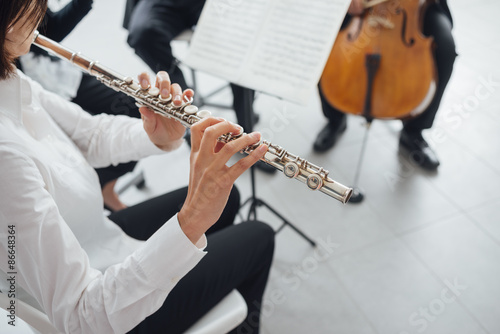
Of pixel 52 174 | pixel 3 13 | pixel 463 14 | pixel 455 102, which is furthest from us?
pixel 463 14

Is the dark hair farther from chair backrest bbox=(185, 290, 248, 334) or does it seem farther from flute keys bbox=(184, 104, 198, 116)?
chair backrest bbox=(185, 290, 248, 334)

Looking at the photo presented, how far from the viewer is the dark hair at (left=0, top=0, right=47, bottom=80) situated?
64 cm

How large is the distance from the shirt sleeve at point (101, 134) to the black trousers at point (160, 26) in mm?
738

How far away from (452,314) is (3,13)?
5.36 ft

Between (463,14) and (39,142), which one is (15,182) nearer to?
(39,142)

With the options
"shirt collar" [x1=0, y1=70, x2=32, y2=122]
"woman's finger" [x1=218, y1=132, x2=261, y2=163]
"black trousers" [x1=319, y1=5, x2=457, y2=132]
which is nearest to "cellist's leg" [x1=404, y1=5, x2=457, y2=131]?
"black trousers" [x1=319, y1=5, x2=457, y2=132]

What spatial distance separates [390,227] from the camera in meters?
1.71

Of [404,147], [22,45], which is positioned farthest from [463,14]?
[22,45]

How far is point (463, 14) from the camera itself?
9.78 ft

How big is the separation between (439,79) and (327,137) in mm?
612

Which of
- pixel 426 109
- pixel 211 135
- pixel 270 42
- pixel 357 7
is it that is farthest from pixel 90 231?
pixel 426 109

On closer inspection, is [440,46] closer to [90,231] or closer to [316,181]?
[316,181]

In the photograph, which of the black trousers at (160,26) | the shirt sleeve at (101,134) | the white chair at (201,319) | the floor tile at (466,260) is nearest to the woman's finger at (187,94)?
the shirt sleeve at (101,134)

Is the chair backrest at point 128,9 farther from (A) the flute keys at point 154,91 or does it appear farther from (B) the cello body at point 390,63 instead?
(A) the flute keys at point 154,91
